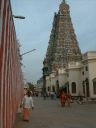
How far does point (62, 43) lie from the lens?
111500 millimetres

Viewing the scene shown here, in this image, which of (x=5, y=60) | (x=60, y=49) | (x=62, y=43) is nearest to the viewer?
(x=5, y=60)

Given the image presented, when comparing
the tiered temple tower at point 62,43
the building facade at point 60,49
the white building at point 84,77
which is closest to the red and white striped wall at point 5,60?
the white building at point 84,77

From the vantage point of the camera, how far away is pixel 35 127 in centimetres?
1385

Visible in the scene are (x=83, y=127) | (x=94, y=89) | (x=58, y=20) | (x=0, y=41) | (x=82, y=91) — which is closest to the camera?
(x=0, y=41)

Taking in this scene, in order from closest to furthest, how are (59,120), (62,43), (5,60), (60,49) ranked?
1. (5,60)
2. (59,120)
3. (60,49)
4. (62,43)

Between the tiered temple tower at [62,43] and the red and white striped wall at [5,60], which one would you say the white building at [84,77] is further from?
the red and white striped wall at [5,60]

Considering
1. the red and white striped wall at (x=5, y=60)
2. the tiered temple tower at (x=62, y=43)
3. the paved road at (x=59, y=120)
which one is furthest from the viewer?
the tiered temple tower at (x=62, y=43)

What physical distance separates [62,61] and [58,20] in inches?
637

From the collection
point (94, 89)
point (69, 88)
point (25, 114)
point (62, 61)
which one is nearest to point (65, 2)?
point (62, 61)

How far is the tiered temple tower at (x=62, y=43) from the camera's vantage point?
108625mm

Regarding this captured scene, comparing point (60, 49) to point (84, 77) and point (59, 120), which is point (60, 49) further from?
point (59, 120)

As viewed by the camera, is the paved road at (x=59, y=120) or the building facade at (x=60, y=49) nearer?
the paved road at (x=59, y=120)

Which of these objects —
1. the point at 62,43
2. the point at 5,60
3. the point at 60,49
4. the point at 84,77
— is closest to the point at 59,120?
the point at 5,60

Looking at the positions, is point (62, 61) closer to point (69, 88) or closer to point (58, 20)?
point (58, 20)
